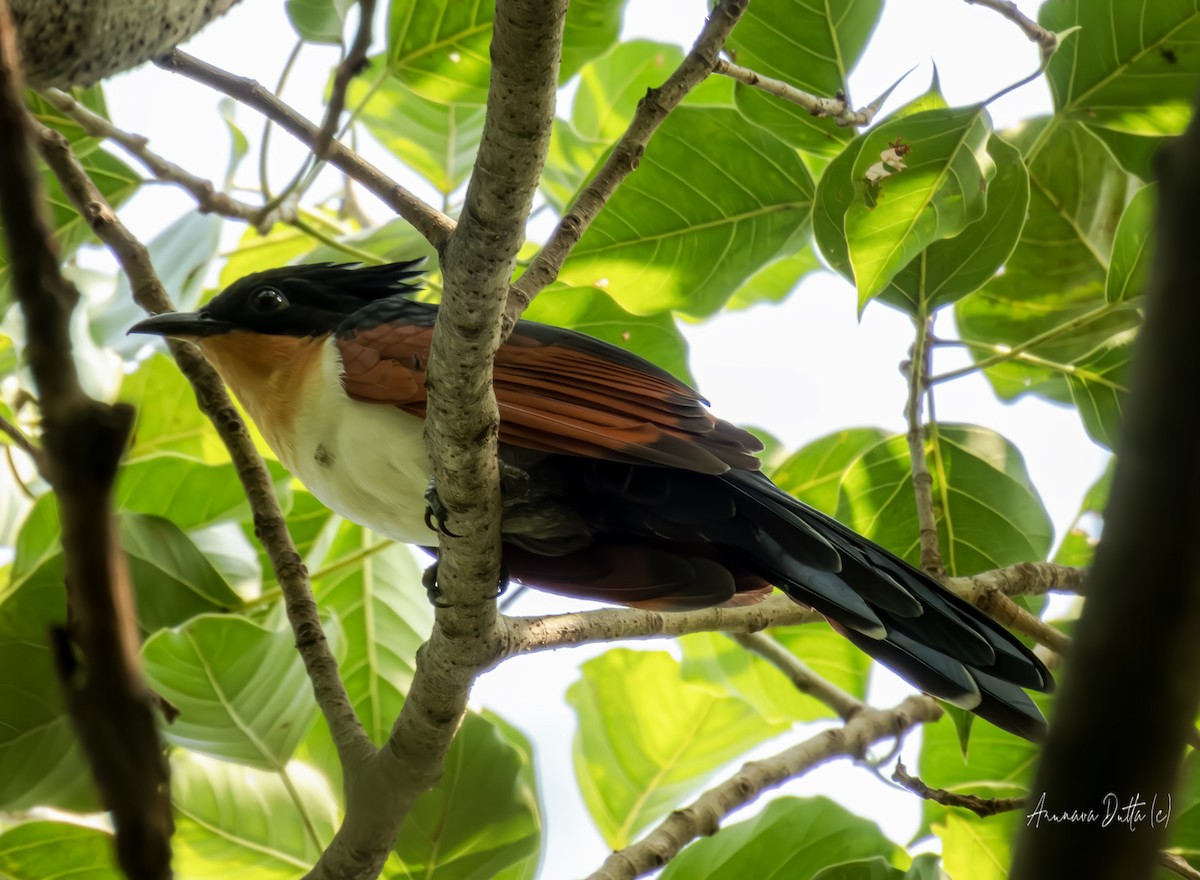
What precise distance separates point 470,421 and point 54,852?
1.57m

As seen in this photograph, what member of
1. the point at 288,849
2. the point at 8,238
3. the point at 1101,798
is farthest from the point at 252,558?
the point at 1101,798

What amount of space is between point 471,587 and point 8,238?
51.0 inches

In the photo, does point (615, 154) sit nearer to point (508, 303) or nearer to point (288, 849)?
point (508, 303)

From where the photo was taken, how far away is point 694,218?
2.75 m

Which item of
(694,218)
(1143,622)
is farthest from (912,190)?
(1143,622)

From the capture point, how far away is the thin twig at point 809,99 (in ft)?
6.67

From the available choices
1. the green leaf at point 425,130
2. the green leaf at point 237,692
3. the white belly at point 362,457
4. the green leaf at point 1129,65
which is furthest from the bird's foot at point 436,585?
the green leaf at point 1129,65

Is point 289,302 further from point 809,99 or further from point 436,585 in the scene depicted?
point 809,99

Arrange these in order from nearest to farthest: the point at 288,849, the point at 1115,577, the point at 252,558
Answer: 1. the point at 1115,577
2. the point at 288,849
3. the point at 252,558

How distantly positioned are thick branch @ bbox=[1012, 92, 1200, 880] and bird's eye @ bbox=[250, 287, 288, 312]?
230 centimetres

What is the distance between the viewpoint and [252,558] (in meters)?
2.79

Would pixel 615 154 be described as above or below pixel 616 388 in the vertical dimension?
above

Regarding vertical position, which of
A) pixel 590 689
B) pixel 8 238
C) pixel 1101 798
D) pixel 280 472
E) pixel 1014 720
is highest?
pixel 280 472
